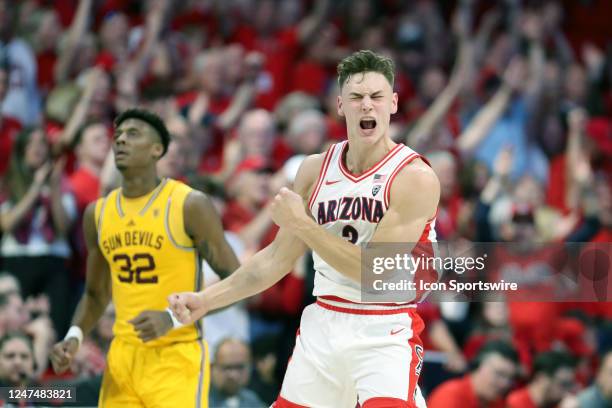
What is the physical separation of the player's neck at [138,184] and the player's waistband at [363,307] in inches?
60.0

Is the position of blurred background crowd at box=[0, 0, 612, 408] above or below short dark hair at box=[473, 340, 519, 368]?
above

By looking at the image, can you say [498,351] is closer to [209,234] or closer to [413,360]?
[209,234]

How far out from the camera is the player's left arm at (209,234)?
251 inches

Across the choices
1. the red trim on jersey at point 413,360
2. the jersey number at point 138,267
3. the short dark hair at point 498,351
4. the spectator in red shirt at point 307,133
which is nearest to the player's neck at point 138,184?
the jersey number at point 138,267

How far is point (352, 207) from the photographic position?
5.48 m

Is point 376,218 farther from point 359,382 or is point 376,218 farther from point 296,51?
point 296,51

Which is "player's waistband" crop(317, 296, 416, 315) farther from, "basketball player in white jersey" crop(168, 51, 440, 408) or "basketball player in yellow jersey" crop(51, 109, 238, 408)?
"basketball player in yellow jersey" crop(51, 109, 238, 408)

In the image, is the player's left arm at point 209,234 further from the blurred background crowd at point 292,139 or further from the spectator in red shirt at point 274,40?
the spectator in red shirt at point 274,40

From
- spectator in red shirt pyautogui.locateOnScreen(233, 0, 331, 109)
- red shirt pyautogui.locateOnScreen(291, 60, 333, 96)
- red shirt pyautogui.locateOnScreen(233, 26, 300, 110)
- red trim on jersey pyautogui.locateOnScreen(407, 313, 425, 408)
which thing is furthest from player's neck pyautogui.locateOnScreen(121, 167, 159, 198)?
red shirt pyautogui.locateOnScreen(291, 60, 333, 96)

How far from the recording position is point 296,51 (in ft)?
42.2

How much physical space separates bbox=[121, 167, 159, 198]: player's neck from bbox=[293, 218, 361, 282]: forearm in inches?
61.7

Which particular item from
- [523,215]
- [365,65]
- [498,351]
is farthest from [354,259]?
[523,215]

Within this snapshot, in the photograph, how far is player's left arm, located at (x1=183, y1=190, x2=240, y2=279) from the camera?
20.9 ft

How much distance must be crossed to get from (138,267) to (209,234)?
43cm
